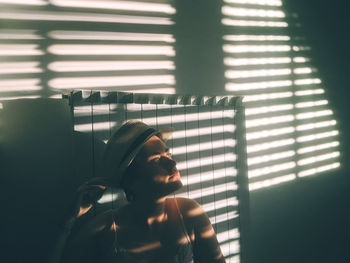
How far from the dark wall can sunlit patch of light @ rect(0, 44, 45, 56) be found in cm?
118

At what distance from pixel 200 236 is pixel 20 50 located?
2.90ft

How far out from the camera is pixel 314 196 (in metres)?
1.78

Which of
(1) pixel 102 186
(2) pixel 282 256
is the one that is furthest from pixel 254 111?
(1) pixel 102 186

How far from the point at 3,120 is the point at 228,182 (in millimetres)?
906

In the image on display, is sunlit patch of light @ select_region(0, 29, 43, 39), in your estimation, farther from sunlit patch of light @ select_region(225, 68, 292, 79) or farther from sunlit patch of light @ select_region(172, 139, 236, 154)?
sunlit patch of light @ select_region(225, 68, 292, 79)

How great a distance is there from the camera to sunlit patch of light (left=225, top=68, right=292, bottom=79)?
1.48 meters

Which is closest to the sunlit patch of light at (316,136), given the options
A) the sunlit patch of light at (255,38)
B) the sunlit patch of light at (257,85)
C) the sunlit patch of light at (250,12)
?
the sunlit patch of light at (257,85)

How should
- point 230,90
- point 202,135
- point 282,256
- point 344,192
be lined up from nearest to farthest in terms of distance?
point 202,135, point 230,90, point 282,256, point 344,192

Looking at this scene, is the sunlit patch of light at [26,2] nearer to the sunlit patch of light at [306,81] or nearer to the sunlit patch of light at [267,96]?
the sunlit patch of light at [267,96]

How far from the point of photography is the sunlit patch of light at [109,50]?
3.54 feet

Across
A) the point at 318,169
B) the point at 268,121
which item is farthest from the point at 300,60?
the point at 318,169

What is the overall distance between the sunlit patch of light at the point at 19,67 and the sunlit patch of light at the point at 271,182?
112 cm

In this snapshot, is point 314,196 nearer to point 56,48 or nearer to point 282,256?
point 282,256

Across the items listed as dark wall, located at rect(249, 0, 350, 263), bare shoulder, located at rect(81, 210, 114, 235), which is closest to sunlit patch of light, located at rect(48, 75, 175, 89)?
bare shoulder, located at rect(81, 210, 114, 235)
